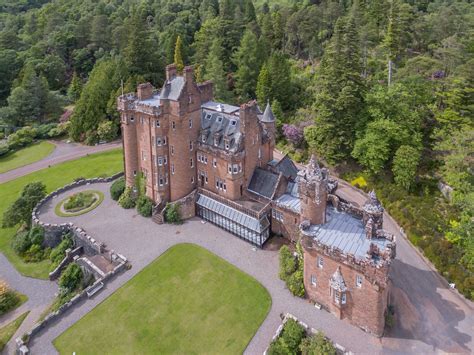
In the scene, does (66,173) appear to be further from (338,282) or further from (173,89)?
(338,282)

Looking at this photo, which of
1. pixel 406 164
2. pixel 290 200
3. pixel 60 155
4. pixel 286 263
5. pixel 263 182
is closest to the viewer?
pixel 286 263

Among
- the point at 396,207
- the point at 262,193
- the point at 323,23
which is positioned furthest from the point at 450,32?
the point at 262,193

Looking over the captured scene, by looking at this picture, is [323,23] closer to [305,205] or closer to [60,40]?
[305,205]

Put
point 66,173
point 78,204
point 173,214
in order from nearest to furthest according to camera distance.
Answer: point 173,214 → point 78,204 → point 66,173

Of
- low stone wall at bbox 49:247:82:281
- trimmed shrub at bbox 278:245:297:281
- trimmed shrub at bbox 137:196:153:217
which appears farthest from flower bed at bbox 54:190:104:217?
trimmed shrub at bbox 278:245:297:281

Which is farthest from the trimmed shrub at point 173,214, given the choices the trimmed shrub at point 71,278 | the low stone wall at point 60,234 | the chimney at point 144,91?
the chimney at point 144,91

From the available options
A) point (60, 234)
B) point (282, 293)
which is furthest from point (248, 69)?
point (282, 293)
